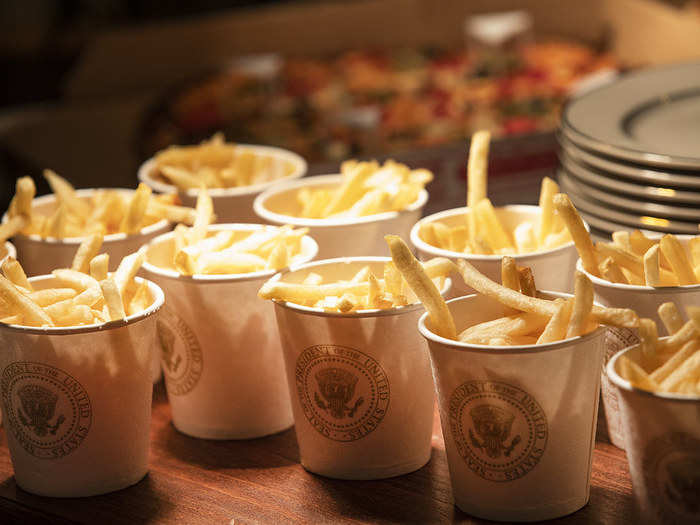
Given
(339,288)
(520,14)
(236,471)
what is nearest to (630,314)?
(339,288)

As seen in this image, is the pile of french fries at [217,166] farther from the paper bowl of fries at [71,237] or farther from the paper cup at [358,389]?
the paper cup at [358,389]

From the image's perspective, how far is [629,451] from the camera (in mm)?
1438

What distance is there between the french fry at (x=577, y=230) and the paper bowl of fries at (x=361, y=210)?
54cm

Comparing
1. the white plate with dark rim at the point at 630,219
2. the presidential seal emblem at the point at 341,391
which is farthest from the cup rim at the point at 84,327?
the white plate with dark rim at the point at 630,219

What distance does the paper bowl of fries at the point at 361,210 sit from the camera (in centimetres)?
214

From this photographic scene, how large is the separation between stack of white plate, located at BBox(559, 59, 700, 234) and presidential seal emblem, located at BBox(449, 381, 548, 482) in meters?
0.73

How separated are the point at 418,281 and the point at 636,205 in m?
0.80

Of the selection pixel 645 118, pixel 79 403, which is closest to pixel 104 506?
pixel 79 403

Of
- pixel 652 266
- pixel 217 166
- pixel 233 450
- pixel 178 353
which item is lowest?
pixel 233 450

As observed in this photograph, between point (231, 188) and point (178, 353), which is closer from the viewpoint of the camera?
point (178, 353)

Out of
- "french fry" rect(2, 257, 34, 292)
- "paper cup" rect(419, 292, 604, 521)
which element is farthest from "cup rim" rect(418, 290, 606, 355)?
"french fry" rect(2, 257, 34, 292)

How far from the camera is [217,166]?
264 cm

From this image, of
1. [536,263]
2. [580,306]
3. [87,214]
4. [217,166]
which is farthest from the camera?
[217,166]

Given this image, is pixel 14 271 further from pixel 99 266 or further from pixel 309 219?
pixel 309 219
